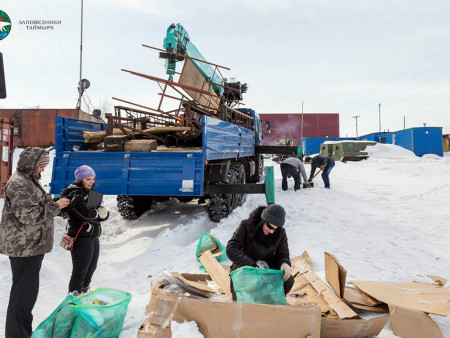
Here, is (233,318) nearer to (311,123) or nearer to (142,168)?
(142,168)

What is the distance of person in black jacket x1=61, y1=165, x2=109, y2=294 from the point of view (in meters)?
3.12

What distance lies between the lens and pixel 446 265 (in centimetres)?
458

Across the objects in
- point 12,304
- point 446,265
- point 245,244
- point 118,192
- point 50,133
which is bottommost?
point 446,265

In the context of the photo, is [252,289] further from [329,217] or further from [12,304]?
[329,217]

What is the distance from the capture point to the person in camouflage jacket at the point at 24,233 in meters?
2.52

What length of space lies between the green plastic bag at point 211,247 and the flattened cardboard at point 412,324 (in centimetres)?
241

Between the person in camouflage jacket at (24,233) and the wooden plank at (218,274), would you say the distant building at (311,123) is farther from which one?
the person in camouflage jacket at (24,233)

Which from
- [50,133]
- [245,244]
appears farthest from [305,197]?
[50,133]

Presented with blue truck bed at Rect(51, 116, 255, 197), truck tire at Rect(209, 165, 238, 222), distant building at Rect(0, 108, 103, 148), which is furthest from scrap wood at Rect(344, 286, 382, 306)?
distant building at Rect(0, 108, 103, 148)

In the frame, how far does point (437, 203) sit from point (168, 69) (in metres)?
8.09

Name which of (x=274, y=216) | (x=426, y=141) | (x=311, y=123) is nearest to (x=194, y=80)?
(x=274, y=216)

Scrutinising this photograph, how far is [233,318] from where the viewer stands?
2289mm

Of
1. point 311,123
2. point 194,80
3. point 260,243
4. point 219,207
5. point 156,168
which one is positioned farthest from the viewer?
point 311,123

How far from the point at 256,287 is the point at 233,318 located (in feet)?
1.22
